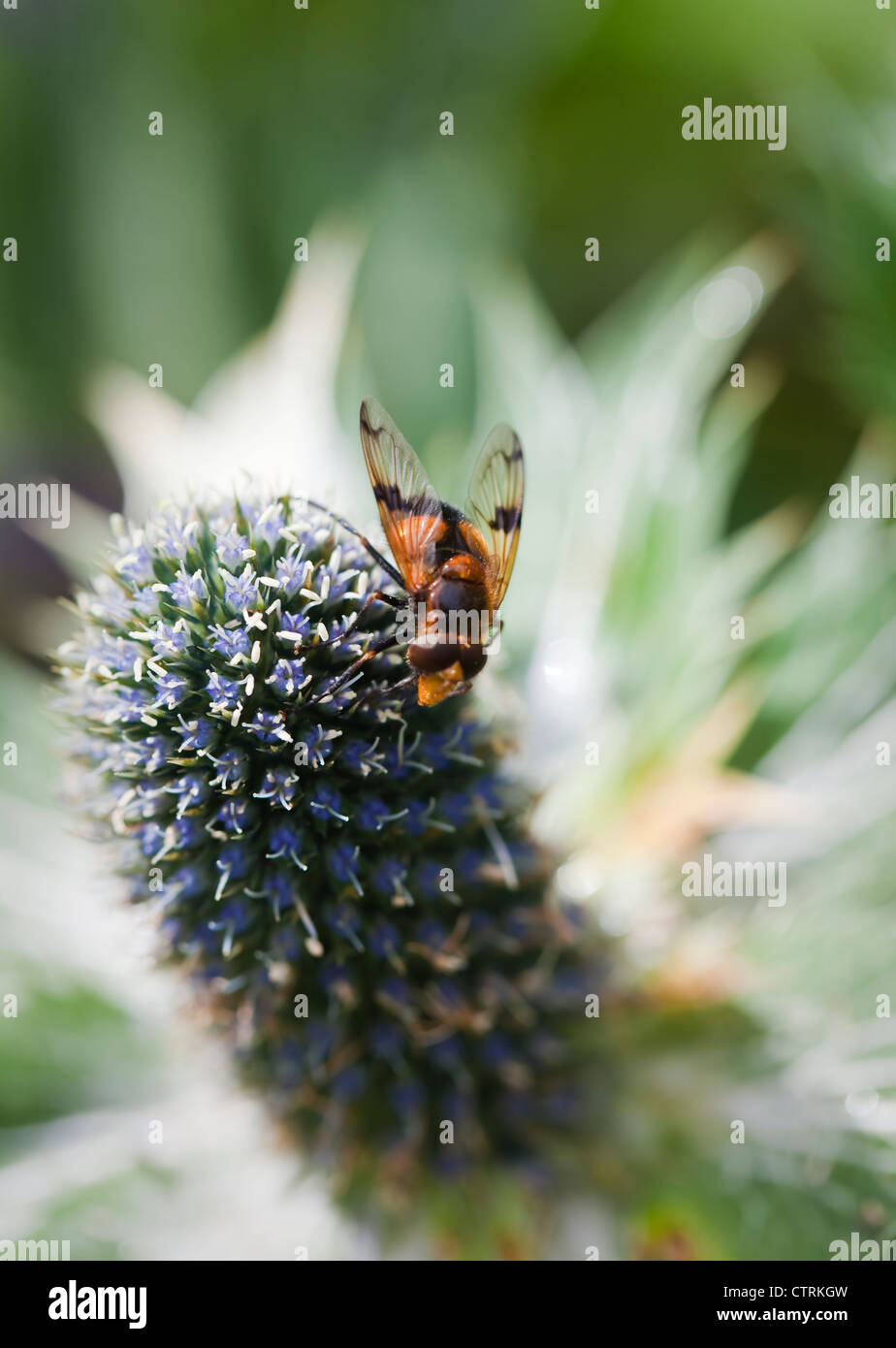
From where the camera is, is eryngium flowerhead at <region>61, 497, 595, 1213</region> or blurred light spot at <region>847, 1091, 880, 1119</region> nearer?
eryngium flowerhead at <region>61, 497, 595, 1213</region>

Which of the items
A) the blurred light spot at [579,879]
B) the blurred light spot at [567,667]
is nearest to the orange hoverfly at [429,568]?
the blurred light spot at [579,879]

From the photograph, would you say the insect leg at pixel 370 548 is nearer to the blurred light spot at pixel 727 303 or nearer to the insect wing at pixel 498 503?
the insect wing at pixel 498 503

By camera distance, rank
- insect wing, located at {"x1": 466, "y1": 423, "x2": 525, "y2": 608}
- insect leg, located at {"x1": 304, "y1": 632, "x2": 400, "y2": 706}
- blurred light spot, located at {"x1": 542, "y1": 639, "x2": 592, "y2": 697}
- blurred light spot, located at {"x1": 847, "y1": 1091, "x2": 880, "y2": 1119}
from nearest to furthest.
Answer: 1. insect leg, located at {"x1": 304, "y1": 632, "x2": 400, "y2": 706}
2. insect wing, located at {"x1": 466, "y1": 423, "x2": 525, "y2": 608}
3. blurred light spot, located at {"x1": 847, "y1": 1091, "x2": 880, "y2": 1119}
4. blurred light spot, located at {"x1": 542, "y1": 639, "x2": 592, "y2": 697}

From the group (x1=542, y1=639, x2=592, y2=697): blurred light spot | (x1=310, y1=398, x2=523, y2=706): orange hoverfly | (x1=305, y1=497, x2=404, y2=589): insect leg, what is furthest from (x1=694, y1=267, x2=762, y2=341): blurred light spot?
(x1=305, y1=497, x2=404, y2=589): insect leg

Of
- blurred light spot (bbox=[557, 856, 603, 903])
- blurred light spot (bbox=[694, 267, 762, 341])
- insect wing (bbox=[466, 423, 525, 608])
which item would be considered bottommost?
blurred light spot (bbox=[557, 856, 603, 903])

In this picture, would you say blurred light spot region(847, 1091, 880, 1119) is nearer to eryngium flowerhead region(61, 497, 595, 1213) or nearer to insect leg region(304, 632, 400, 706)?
eryngium flowerhead region(61, 497, 595, 1213)

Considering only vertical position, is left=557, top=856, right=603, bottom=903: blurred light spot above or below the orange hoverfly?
below

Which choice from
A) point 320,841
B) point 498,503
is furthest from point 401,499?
point 320,841
